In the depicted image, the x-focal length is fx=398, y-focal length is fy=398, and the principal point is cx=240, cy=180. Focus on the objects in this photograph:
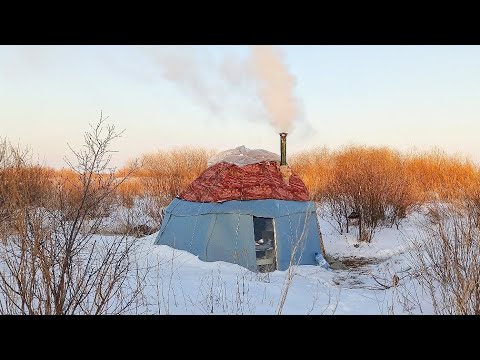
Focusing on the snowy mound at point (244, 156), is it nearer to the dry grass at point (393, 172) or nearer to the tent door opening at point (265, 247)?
the tent door opening at point (265, 247)

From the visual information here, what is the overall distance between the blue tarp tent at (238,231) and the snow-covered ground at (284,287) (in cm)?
30

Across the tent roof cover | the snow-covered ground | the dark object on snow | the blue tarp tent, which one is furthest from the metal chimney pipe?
the snow-covered ground

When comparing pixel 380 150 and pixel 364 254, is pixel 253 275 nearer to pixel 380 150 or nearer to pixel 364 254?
pixel 364 254

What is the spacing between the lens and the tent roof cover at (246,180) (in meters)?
8.62

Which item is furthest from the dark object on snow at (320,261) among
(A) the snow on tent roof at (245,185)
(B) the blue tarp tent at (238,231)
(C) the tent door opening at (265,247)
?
(A) the snow on tent roof at (245,185)

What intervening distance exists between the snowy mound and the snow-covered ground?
241cm

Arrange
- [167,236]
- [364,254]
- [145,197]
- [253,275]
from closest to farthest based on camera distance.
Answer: [253,275] < [167,236] < [364,254] < [145,197]

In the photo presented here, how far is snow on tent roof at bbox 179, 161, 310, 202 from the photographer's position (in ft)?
28.2

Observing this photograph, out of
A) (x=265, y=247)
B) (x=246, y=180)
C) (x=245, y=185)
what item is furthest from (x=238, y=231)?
(x=246, y=180)

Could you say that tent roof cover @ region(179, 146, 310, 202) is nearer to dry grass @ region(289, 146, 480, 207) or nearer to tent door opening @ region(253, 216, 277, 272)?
tent door opening @ region(253, 216, 277, 272)
